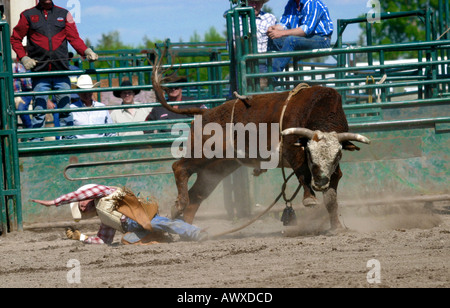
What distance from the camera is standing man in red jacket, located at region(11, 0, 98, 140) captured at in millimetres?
7980

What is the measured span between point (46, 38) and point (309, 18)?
3.12m

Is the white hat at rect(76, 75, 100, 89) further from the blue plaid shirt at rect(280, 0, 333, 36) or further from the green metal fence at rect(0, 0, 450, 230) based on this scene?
the blue plaid shirt at rect(280, 0, 333, 36)

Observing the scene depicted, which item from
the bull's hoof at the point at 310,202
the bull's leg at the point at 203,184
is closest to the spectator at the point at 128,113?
the bull's leg at the point at 203,184

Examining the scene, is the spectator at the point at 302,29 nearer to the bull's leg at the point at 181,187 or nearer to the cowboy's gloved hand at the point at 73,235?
the bull's leg at the point at 181,187

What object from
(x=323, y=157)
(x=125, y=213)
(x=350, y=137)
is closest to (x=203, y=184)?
(x=125, y=213)

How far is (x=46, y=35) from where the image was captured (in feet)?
26.5

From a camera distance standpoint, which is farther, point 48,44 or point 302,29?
point 302,29

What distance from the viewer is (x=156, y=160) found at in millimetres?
8062

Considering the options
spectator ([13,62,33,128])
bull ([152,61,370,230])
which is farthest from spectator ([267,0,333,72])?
spectator ([13,62,33,128])

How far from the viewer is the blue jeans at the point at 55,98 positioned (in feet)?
26.1

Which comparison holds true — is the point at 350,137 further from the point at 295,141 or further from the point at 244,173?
the point at 244,173

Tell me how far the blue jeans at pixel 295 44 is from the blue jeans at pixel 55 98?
2554 mm

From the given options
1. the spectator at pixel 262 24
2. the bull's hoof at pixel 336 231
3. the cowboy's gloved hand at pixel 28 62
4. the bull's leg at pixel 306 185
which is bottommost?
the bull's hoof at pixel 336 231
